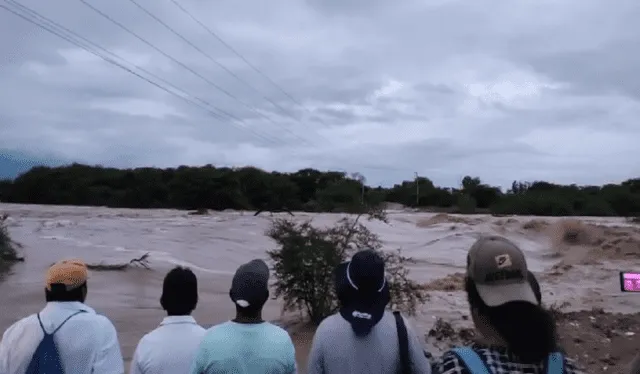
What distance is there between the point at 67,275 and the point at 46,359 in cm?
49

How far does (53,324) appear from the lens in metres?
4.58

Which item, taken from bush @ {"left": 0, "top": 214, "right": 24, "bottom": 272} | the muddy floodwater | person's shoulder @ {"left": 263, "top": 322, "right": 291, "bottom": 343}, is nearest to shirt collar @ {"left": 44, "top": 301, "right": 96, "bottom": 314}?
person's shoulder @ {"left": 263, "top": 322, "right": 291, "bottom": 343}

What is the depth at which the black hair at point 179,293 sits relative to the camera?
4.80 metres

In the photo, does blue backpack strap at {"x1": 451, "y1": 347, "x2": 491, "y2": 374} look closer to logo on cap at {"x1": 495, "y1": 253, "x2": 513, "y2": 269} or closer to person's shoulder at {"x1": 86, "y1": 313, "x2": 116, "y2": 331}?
logo on cap at {"x1": 495, "y1": 253, "x2": 513, "y2": 269}

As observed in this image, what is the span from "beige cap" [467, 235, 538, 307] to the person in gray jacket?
3.60 ft

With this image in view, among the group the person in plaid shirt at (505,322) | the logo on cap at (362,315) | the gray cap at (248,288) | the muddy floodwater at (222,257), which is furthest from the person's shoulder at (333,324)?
the muddy floodwater at (222,257)

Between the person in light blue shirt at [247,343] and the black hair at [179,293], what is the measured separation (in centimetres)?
46

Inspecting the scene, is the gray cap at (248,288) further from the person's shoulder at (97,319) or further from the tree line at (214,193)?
the tree line at (214,193)

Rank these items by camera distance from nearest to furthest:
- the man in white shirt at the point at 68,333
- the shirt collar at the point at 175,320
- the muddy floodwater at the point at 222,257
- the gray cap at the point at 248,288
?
the gray cap at the point at 248,288 → the man in white shirt at the point at 68,333 → the shirt collar at the point at 175,320 → the muddy floodwater at the point at 222,257

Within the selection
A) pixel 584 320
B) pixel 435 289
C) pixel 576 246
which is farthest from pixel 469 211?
pixel 584 320

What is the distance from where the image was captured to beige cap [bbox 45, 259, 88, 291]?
15.3 feet

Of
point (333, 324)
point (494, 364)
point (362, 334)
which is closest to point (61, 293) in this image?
point (333, 324)

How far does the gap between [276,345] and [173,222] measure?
25.9 metres

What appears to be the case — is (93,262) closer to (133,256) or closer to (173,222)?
(133,256)
